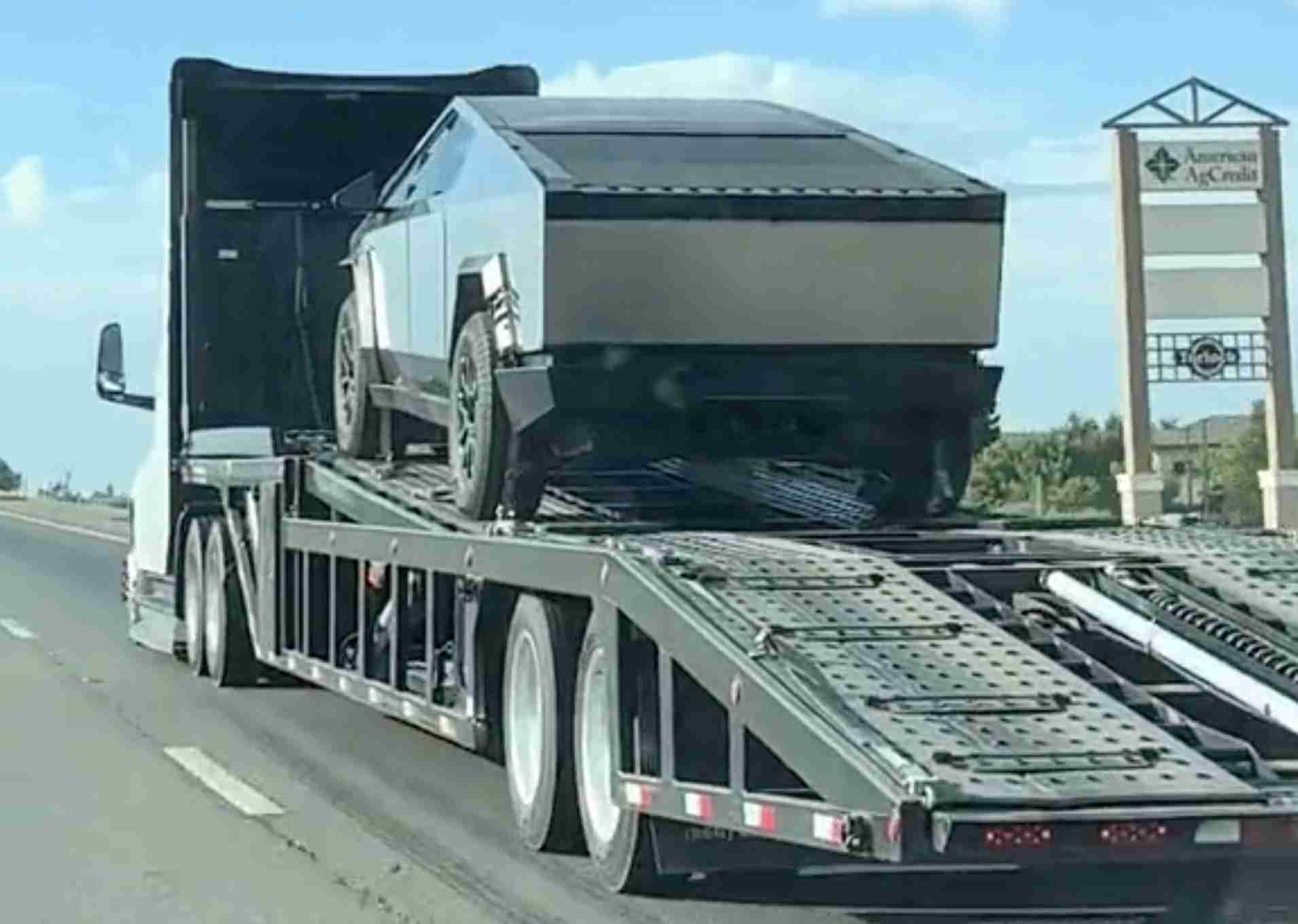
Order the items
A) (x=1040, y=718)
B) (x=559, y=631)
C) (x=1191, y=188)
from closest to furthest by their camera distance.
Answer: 1. (x=1040, y=718)
2. (x=559, y=631)
3. (x=1191, y=188)

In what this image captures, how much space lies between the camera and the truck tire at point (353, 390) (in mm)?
14773

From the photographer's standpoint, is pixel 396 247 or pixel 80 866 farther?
pixel 396 247

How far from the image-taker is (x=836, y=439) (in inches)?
489

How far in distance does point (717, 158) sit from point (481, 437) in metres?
1.59

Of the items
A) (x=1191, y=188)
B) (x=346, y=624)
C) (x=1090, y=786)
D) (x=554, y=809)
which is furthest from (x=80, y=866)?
(x=1191, y=188)

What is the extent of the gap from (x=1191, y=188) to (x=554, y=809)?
22.0m

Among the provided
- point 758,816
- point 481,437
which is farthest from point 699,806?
point 481,437

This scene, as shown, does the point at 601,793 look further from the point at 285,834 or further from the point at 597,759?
the point at 285,834

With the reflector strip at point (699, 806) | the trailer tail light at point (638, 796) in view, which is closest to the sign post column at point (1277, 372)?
the trailer tail light at point (638, 796)

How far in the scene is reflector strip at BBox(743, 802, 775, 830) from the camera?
8109mm

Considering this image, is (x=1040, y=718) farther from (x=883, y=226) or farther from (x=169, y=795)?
(x=169, y=795)

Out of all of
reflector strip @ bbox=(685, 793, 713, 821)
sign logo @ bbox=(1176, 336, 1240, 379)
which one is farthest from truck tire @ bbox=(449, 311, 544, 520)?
sign logo @ bbox=(1176, 336, 1240, 379)

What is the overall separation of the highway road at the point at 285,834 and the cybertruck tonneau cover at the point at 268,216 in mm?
1967

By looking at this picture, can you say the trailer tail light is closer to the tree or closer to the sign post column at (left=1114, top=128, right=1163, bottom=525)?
the sign post column at (left=1114, top=128, right=1163, bottom=525)
